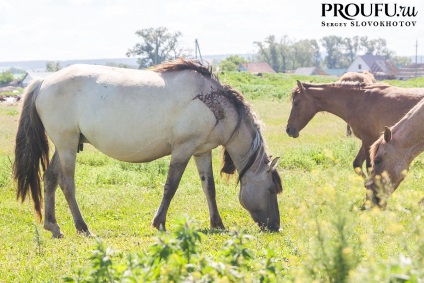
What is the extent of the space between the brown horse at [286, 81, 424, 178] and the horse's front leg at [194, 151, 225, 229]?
10.9 ft

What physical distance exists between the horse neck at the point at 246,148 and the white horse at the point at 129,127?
19mm

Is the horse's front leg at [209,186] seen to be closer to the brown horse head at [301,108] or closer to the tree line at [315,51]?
the brown horse head at [301,108]

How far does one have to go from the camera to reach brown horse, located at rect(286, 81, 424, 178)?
38.3ft

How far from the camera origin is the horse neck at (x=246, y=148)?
350 inches

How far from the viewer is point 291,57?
138250 mm

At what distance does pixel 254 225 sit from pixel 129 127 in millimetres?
2115

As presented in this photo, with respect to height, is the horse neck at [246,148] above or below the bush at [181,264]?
below

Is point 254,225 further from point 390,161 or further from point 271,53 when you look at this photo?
point 271,53

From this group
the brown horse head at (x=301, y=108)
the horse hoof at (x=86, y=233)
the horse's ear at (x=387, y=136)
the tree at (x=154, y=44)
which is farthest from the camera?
the tree at (x=154, y=44)

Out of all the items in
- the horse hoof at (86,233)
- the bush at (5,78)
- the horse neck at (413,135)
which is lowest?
the bush at (5,78)

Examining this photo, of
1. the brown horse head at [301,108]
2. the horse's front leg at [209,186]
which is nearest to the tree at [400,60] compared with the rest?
the brown horse head at [301,108]

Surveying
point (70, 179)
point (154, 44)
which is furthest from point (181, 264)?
point (154, 44)

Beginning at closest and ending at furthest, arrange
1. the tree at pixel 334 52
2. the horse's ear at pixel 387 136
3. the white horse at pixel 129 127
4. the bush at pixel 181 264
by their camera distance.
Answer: the bush at pixel 181 264 → the white horse at pixel 129 127 → the horse's ear at pixel 387 136 → the tree at pixel 334 52

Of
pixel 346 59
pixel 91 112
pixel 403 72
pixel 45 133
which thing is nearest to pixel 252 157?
pixel 91 112
